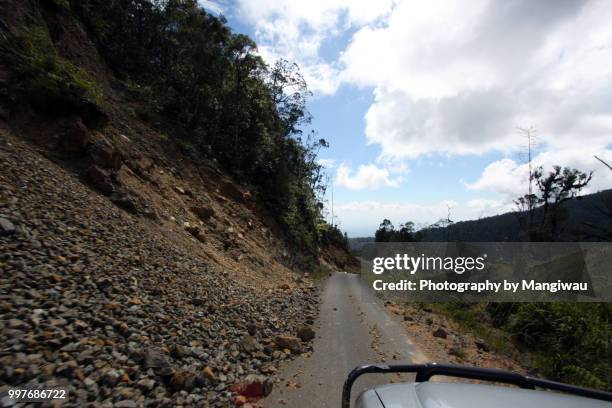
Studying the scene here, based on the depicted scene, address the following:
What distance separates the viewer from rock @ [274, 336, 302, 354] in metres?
6.02

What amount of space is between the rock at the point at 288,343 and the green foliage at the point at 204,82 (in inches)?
557

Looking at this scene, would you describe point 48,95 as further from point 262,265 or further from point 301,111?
point 301,111

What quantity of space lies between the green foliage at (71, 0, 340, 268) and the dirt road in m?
12.8

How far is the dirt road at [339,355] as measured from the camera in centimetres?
454

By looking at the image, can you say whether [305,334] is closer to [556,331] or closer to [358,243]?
[556,331]

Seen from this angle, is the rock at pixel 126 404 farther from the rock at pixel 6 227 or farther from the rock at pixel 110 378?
the rock at pixel 6 227

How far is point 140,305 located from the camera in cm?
487

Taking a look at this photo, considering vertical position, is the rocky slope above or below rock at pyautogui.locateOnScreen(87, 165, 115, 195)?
below

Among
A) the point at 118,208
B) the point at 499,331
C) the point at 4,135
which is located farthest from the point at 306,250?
the point at 4,135

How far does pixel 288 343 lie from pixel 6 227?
4887 millimetres

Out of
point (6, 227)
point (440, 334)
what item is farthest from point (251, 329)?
point (440, 334)

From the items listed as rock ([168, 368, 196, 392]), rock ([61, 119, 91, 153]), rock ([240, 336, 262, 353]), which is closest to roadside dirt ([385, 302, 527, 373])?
rock ([240, 336, 262, 353])

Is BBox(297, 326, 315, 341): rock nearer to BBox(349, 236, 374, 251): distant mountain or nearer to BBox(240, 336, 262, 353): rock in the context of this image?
BBox(240, 336, 262, 353): rock

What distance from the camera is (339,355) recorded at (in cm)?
624
